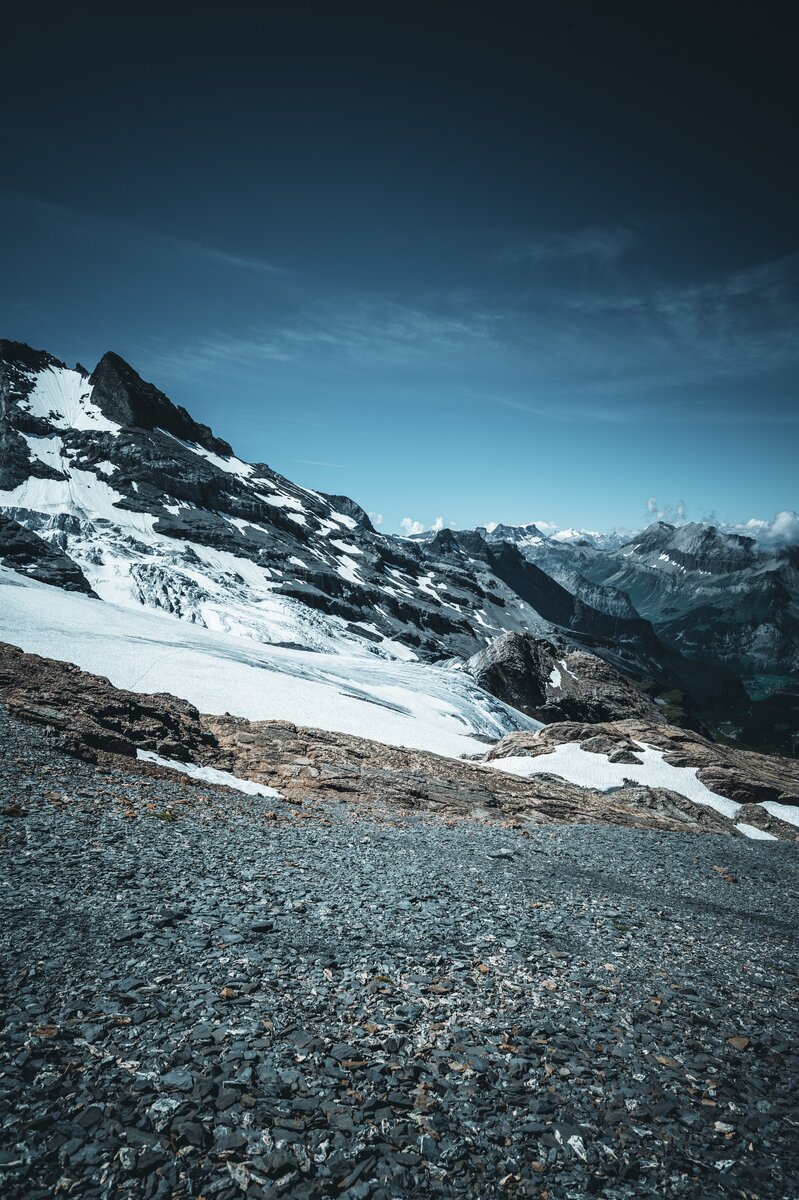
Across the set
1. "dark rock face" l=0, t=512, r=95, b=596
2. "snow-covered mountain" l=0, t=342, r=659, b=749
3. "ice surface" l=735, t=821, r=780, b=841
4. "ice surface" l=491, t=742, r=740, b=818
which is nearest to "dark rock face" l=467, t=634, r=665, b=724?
"snow-covered mountain" l=0, t=342, r=659, b=749

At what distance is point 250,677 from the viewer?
49031 mm

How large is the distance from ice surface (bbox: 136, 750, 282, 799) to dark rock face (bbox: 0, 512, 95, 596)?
98.3m

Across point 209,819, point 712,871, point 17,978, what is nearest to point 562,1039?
point 17,978

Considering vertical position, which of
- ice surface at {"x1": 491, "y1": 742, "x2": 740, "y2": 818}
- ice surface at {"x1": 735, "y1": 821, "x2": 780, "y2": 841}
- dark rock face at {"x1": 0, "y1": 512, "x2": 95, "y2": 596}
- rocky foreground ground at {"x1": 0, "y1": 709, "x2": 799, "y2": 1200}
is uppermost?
dark rock face at {"x1": 0, "y1": 512, "x2": 95, "y2": 596}

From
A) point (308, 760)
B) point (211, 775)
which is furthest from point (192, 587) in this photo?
point (211, 775)

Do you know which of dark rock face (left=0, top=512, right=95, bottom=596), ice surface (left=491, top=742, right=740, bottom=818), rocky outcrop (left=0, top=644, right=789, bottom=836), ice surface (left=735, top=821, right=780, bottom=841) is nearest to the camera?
rocky outcrop (left=0, top=644, right=789, bottom=836)

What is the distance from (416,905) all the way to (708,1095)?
6.05 meters

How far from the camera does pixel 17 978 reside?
277 inches

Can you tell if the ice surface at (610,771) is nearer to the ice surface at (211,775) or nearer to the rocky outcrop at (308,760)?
the rocky outcrop at (308,760)

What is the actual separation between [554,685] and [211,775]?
A: 237ft

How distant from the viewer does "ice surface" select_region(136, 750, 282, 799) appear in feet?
67.3

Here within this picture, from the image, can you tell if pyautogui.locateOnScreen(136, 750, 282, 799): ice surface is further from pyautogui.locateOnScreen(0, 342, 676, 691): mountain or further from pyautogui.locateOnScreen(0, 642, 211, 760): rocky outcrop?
pyautogui.locateOnScreen(0, 342, 676, 691): mountain

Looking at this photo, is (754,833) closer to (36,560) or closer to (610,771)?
(610,771)

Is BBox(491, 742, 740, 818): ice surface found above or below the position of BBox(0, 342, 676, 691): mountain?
below
